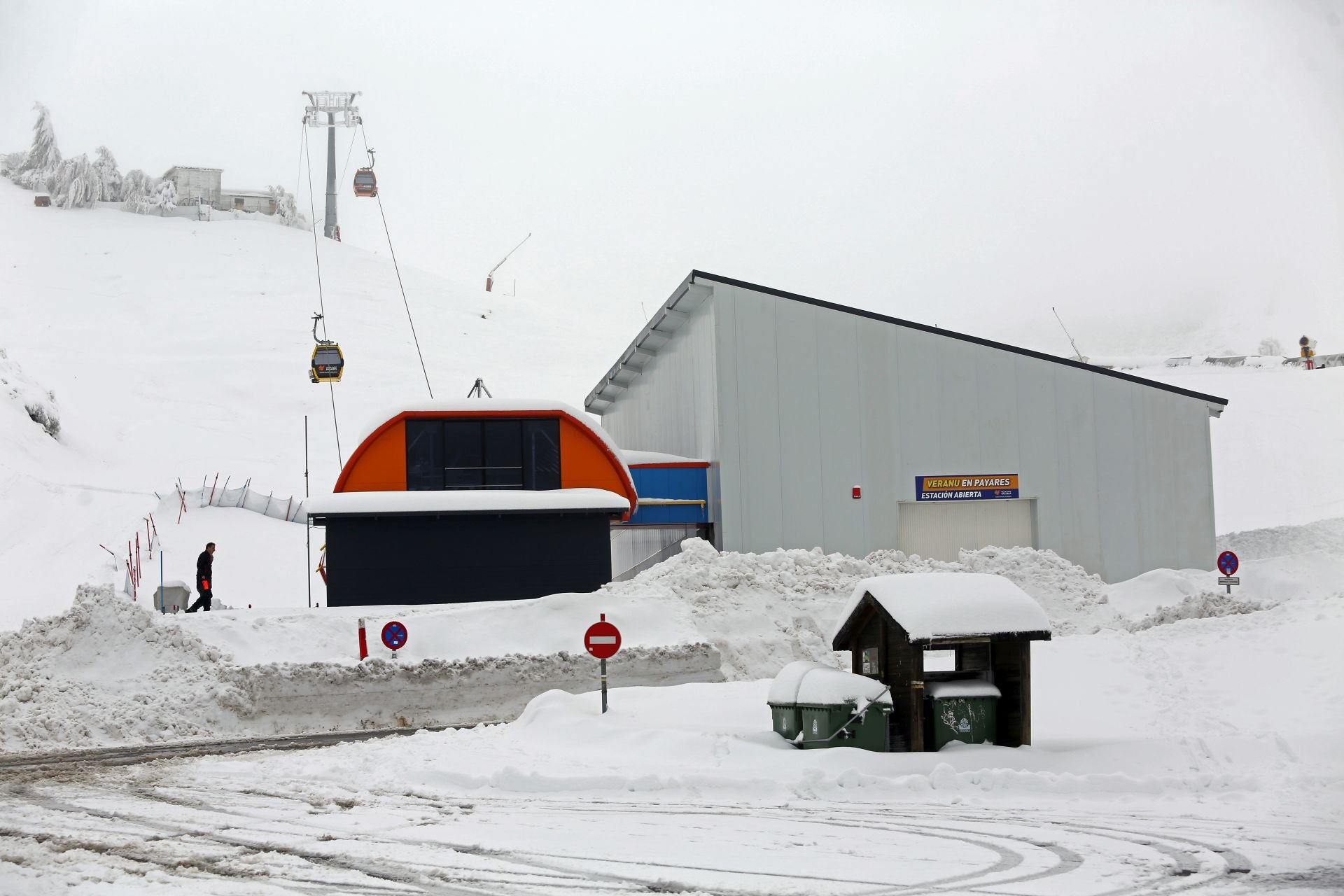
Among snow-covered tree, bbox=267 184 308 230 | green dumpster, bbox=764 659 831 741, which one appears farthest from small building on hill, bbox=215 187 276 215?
green dumpster, bbox=764 659 831 741

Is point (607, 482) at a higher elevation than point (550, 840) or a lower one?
higher

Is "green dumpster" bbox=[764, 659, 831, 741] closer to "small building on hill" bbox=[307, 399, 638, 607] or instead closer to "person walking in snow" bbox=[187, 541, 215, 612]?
"small building on hill" bbox=[307, 399, 638, 607]

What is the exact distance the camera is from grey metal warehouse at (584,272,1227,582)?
26.8 meters

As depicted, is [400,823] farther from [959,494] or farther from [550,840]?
[959,494]

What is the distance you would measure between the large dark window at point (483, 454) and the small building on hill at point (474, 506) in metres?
0.02

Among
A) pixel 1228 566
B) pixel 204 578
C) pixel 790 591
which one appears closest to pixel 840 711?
pixel 790 591

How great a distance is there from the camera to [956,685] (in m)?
12.5

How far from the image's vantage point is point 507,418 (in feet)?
85.5

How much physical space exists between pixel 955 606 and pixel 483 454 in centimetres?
1509

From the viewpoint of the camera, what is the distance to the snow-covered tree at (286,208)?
4926 inches

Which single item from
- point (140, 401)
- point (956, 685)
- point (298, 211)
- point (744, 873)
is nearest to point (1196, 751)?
point (956, 685)

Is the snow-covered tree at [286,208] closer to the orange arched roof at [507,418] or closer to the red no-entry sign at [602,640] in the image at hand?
the orange arched roof at [507,418]

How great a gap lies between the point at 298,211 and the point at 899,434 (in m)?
111

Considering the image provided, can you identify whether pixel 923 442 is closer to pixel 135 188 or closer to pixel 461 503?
pixel 461 503
